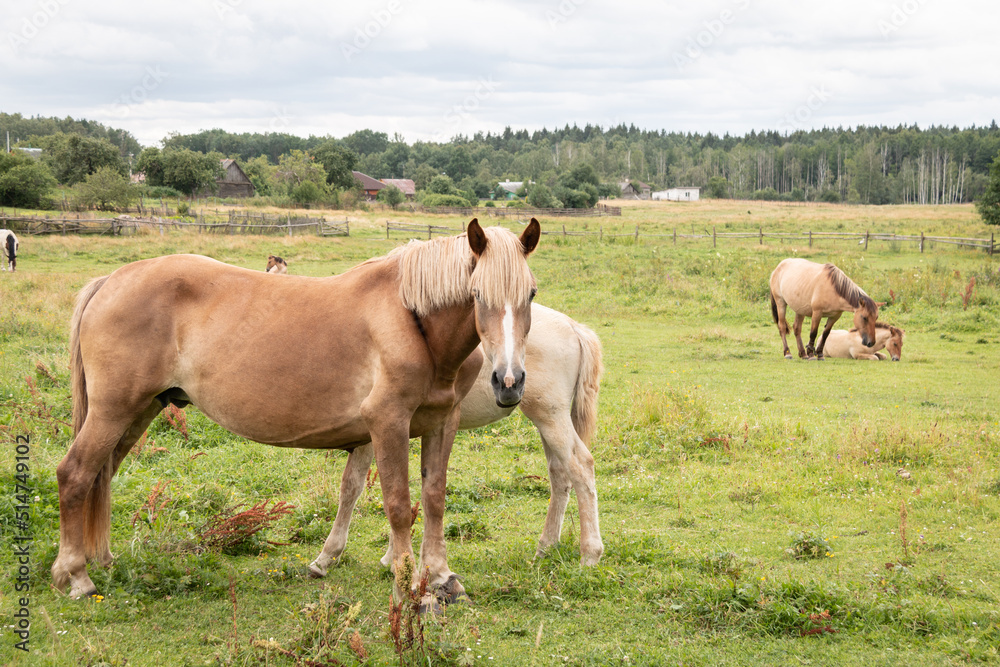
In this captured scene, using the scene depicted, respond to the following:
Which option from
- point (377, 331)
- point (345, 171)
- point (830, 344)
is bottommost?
point (830, 344)

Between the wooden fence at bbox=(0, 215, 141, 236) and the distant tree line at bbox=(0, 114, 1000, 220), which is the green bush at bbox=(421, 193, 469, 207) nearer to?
the distant tree line at bbox=(0, 114, 1000, 220)

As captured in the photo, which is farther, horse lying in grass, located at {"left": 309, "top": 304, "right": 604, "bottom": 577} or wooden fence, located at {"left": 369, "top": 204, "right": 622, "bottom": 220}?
wooden fence, located at {"left": 369, "top": 204, "right": 622, "bottom": 220}

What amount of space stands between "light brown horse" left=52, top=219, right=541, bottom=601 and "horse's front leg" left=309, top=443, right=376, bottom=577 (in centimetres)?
67

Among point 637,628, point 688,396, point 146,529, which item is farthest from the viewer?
point 688,396

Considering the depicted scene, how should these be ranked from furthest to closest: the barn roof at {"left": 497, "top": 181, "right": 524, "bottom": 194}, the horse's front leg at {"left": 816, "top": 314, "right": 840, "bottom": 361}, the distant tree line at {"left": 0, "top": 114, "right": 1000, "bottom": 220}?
the barn roof at {"left": 497, "top": 181, "right": 524, "bottom": 194}
the distant tree line at {"left": 0, "top": 114, "right": 1000, "bottom": 220}
the horse's front leg at {"left": 816, "top": 314, "right": 840, "bottom": 361}

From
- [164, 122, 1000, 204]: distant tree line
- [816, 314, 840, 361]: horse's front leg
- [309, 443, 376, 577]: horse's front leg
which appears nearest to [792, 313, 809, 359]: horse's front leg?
[816, 314, 840, 361]: horse's front leg

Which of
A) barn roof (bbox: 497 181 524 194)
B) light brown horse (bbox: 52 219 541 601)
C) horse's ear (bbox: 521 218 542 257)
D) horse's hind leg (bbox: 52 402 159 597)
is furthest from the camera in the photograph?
barn roof (bbox: 497 181 524 194)

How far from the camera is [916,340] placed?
15.9m

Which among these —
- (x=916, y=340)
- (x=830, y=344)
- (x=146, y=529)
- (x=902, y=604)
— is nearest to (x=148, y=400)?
(x=146, y=529)

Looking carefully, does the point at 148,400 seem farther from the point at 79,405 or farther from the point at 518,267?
the point at 518,267

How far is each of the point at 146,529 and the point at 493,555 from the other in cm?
254

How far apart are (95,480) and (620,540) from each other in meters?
3.69

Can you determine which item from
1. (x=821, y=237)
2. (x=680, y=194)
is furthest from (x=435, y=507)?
(x=680, y=194)

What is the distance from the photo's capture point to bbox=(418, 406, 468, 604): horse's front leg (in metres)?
4.36
